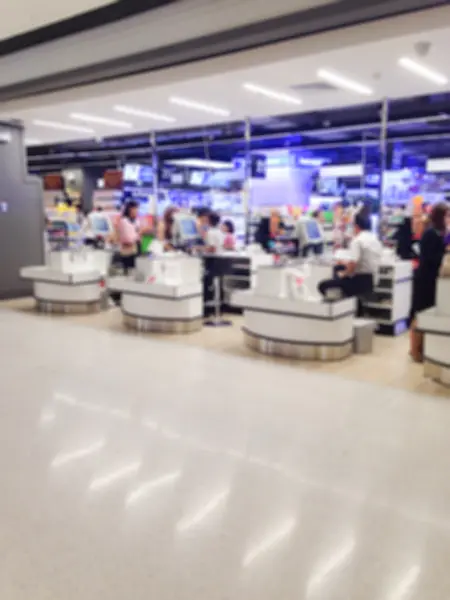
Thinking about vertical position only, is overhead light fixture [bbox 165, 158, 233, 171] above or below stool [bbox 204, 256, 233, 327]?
above

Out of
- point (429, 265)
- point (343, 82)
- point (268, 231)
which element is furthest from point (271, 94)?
point (268, 231)

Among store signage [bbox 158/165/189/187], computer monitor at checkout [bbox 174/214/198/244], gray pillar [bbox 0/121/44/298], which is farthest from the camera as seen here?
store signage [bbox 158/165/189/187]

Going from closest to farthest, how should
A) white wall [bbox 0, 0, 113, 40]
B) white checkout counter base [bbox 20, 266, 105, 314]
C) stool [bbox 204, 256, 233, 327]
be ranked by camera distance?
1. white wall [bbox 0, 0, 113, 40]
2. stool [bbox 204, 256, 233, 327]
3. white checkout counter base [bbox 20, 266, 105, 314]

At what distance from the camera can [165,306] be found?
286 inches

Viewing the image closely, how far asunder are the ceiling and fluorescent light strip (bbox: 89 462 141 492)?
3660 mm

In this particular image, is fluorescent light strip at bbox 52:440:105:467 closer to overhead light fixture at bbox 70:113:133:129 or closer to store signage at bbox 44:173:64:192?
overhead light fixture at bbox 70:113:133:129

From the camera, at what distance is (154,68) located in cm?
562

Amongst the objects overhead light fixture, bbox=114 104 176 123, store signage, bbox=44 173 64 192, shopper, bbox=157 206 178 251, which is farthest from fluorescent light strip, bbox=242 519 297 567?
store signage, bbox=44 173 64 192

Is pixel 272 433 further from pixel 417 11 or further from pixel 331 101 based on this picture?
pixel 331 101

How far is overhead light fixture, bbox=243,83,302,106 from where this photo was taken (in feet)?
26.0

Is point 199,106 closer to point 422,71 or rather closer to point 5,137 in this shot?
point 5,137

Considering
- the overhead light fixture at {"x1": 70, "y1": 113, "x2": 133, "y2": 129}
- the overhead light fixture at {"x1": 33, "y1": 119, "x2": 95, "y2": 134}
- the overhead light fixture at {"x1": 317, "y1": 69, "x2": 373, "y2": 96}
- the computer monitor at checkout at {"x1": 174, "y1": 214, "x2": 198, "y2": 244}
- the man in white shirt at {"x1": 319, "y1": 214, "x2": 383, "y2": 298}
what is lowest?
the man in white shirt at {"x1": 319, "y1": 214, "x2": 383, "y2": 298}

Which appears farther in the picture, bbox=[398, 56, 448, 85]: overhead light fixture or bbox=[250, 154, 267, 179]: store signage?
bbox=[250, 154, 267, 179]: store signage

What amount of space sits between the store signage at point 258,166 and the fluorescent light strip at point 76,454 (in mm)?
13072
